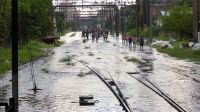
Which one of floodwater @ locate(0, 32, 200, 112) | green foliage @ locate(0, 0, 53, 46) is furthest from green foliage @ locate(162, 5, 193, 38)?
floodwater @ locate(0, 32, 200, 112)

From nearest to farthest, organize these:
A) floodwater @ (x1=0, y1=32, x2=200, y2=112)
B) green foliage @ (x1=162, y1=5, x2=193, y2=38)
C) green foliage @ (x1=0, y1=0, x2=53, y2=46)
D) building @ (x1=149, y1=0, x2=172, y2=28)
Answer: floodwater @ (x1=0, y1=32, x2=200, y2=112), green foliage @ (x1=0, y1=0, x2=53, y2=46), green foliage @ (x1=162, y1=5, x2=193, y2=38), building @ (x1=149, y1=0, x2=172, y2=28)

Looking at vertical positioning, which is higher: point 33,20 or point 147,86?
point 33,20

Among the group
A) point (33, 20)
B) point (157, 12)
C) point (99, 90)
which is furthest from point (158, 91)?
point (157, 12)

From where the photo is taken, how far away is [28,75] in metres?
28.1

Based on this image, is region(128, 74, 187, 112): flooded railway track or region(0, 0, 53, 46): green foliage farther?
region(0, 0, 53, 46): green foliage

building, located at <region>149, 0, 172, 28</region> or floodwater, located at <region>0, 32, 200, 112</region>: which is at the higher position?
building, located at <region>149, 0, 172, 28</region>

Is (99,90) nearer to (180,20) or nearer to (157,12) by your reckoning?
(180,20)

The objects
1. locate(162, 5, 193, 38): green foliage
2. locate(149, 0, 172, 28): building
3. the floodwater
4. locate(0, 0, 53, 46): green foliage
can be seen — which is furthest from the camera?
locate(149, 0, 172, 28): building

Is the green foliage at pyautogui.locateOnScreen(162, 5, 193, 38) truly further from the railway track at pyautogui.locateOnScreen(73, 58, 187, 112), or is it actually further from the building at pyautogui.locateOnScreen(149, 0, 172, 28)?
the railway track at pyautogui.locateOnScreen(73, 58, 187, 112)

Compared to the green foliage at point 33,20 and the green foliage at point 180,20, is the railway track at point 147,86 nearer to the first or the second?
the green foliage at point 33,20

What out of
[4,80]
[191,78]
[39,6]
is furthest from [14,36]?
[39,6]

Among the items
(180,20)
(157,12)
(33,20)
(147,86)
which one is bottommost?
(147,86)

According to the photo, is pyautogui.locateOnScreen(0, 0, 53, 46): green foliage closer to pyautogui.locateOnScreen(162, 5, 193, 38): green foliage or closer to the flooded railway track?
pyautogui.locateOnScreen(162, 5, 193, 38): green foliage

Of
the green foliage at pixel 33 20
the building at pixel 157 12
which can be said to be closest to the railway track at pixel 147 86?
the green foliage at pixel 33 20
